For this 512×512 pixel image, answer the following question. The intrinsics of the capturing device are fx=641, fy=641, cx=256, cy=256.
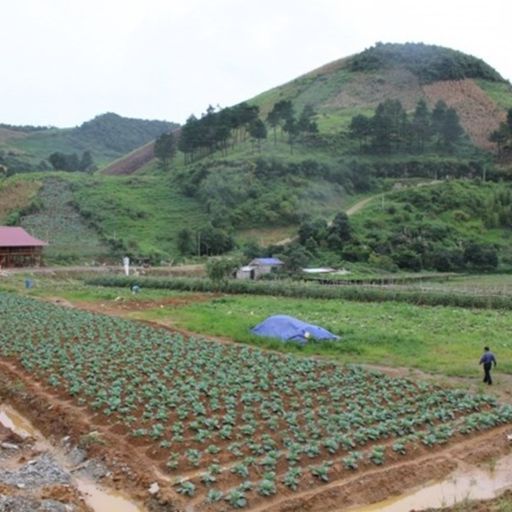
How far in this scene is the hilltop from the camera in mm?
67325

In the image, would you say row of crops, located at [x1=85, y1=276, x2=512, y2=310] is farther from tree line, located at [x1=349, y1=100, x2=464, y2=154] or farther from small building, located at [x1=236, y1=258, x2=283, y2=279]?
tree line, located at [x1=349, y1=100, x2=464, y2=154]

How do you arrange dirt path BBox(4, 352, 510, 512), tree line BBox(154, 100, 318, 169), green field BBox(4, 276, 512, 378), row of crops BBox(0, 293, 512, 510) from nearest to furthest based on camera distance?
1. dirt path BBox(4, 352, 510, 512)
2. row of crops BBox(0, 293, 512, 510)
3. green field BBox(4, 276, 512, 378)
4. tree line BBox(154, 100, 318, 169)

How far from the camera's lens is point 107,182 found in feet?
269

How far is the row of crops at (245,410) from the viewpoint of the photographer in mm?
11516

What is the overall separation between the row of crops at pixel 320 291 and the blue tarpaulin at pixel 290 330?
12.7 meters

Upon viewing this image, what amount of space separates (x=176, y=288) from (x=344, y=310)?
48.6ft

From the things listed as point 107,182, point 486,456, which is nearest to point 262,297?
point 486,456

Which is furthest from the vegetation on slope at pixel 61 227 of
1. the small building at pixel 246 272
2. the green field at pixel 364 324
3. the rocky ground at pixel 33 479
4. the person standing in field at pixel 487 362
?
the rocky ground at pixel 33 479

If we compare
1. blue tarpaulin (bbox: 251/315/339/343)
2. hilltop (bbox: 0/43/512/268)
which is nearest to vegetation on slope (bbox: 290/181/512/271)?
hilltop (bbox: 0/43/512/268)

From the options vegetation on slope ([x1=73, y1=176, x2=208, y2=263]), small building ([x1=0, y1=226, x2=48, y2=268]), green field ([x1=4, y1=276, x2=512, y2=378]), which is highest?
vegetation on slope ([x1=73, y1=176, x2=208, y2=263])

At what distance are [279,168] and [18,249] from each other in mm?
33006

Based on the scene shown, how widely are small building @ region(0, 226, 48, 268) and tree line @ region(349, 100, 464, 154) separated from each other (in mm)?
46922

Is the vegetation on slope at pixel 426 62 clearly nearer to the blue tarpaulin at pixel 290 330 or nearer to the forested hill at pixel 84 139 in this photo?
the forested hill at pixel 84 139

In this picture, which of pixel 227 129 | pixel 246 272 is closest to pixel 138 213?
pixel 227 129
